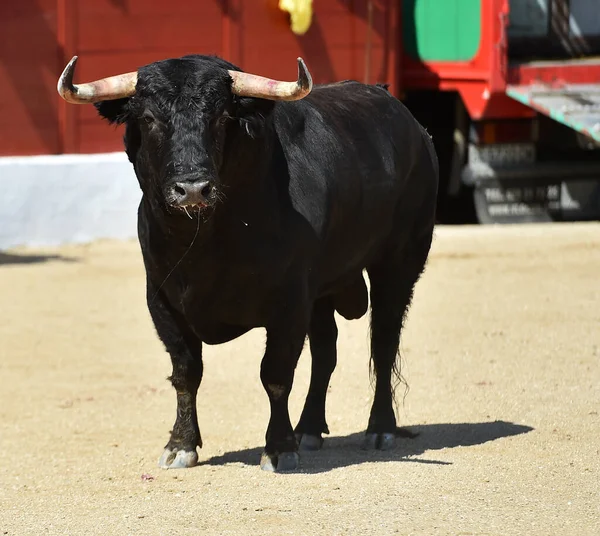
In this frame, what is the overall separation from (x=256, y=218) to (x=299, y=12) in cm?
864

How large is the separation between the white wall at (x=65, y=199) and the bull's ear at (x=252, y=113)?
7683mm

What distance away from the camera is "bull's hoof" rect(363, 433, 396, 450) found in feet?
22.8

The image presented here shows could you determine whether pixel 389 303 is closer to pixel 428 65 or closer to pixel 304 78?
pixel 304 78

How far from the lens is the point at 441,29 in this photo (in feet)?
50.5

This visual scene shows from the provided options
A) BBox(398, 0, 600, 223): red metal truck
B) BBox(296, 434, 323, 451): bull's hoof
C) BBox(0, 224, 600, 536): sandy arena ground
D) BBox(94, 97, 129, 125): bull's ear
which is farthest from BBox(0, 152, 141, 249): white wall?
BBox(94, 97, 129, 125): bull's ear

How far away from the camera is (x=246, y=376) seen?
8.91 meters

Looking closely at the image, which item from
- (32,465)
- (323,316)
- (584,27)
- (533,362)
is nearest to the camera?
(32,465)

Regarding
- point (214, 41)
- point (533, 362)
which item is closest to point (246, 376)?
point (533, 362)

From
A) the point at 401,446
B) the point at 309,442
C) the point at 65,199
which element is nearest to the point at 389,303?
the point at 401,446

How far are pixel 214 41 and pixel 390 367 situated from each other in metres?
7.77

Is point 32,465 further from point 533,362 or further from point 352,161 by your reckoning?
point 533,362

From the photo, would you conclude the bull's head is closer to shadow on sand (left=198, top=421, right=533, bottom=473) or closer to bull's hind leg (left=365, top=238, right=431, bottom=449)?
shadow on sand (left=198, top=421, right=533, bottom=473)

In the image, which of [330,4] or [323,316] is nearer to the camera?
[323,316]

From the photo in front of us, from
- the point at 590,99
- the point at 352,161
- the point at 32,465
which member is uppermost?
the point at 352,161
